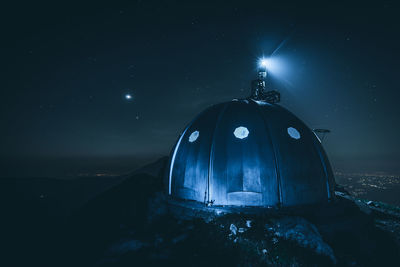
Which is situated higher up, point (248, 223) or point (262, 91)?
point (262, 91)

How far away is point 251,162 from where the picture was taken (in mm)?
10719

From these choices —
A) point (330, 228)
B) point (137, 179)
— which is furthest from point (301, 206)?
point (137, 179)

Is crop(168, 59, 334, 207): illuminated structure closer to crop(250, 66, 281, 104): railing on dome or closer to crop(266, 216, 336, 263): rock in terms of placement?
crop(266, 216, 336, 263): rock

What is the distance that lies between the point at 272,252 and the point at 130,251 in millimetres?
7901

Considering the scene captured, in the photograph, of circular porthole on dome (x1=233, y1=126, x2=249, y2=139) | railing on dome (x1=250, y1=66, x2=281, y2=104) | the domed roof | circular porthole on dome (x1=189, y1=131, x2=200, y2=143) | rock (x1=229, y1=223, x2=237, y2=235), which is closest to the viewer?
rock (x1=229, y1=223, x2=237, y2=235)

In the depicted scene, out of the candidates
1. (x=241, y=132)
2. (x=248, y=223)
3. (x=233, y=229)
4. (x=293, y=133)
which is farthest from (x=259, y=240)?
(x=293, y=133)

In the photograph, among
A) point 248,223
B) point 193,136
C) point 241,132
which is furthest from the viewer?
point 193,136

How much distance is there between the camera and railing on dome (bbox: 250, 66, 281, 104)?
60.2ft

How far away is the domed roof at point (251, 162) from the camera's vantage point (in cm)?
1059

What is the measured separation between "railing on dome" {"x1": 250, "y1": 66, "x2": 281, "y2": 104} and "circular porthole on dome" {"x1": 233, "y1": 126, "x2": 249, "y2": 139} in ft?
28.1

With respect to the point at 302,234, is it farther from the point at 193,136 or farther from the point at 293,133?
the point at 193,136

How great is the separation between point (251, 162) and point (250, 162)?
0.06 meters

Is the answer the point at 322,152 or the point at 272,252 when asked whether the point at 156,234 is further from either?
the point at 322,152

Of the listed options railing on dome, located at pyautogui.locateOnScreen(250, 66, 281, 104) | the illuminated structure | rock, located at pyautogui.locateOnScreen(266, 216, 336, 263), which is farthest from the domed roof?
railing on dome, located at pyautogui.locateOnScreen(250, 66, 281, 104)
